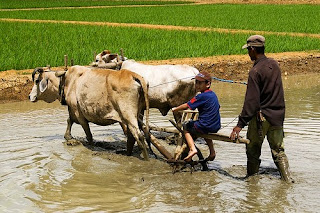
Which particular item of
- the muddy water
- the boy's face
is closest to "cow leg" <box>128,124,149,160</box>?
the muddy water

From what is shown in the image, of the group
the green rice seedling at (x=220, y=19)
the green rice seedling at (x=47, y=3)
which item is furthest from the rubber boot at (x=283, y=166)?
the green rice seedling at (x=47, y=3)

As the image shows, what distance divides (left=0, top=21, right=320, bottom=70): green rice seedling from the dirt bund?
2.53ft

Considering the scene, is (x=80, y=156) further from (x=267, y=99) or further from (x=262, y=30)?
(x=262, y=30)

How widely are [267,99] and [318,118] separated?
4790 millimetres

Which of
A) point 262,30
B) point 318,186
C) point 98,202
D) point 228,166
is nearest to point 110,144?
point 228,166

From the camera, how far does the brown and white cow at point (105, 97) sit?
8727 mm

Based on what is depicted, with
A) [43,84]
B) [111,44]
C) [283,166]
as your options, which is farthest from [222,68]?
[283,166]

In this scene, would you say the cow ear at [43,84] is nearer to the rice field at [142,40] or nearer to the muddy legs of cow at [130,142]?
the muddy legs of cow at [130,142]

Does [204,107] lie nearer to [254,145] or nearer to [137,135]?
[254,145]

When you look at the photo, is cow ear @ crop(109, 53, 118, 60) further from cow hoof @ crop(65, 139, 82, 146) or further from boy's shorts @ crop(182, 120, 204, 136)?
boy's shorts @ crop(182, 120, 204, 136)

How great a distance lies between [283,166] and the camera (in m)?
7.31

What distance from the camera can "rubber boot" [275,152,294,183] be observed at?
23.9ft

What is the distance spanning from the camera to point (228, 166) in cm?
856

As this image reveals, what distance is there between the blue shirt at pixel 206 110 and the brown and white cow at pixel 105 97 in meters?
1.23
